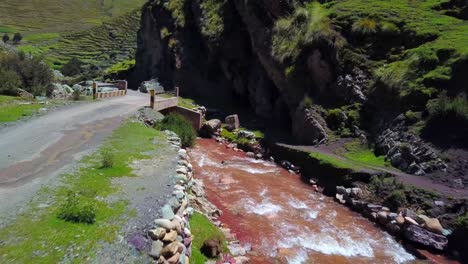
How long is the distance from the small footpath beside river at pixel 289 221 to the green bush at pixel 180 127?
3.78 m

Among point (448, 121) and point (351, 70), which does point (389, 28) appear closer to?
point (351, 70)

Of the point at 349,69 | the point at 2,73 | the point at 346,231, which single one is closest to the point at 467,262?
the point at 346,231

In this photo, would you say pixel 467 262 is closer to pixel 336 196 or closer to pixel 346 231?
pixel 346 231

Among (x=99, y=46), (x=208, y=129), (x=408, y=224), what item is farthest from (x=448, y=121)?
(x=99, y=46)

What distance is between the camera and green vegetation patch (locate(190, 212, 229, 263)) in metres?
13.0

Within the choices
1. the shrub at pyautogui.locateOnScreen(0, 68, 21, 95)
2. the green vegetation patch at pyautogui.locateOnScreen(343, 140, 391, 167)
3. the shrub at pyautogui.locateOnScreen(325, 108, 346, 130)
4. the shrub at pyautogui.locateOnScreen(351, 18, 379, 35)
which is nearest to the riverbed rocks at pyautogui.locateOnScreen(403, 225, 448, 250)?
the green vegetation patch at pyautogui.locateOnScreen(343, 140, 391, 167)

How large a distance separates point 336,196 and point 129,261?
A: 1688 centimetres

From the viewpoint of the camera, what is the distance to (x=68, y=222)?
35.1ft

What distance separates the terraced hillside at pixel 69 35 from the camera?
118m

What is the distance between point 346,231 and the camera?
19.4 metres

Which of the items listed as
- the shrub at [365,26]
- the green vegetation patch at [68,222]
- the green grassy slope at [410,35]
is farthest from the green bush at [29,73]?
→ the shrub at [365,26]

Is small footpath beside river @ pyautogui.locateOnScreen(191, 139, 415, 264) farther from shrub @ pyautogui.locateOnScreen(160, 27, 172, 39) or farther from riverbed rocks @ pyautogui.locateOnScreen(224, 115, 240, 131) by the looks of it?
shrub @ pyautogui.locateOnScreen(160, 27, 172, 39)

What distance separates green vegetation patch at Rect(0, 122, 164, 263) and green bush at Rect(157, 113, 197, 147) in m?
14.9

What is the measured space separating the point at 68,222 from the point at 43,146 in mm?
9468
